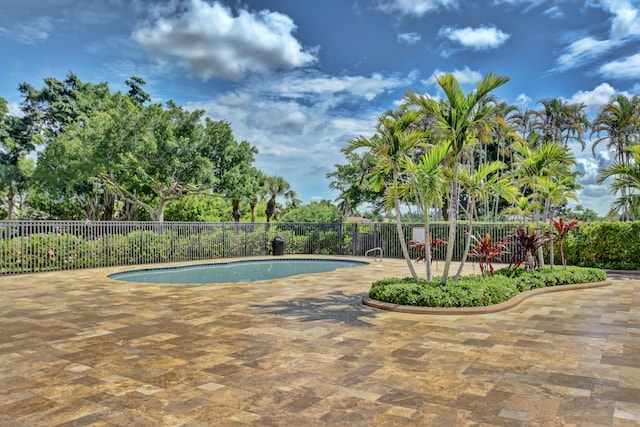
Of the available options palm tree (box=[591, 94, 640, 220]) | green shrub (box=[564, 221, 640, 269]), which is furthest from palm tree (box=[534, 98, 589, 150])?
green shrub (box=[564, 221, 640, 269])

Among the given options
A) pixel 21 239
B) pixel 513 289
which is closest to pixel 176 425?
pixel 513 289

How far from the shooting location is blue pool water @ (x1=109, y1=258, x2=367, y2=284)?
1376 centimetres

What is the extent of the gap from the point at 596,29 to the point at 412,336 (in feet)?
49.1

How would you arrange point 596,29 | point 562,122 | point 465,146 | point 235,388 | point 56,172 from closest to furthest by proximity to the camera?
point 235,388
point 465,146
point 596,29
point 56,172
point 562,122

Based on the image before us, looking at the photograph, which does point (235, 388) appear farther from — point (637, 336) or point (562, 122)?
point (562, 122)

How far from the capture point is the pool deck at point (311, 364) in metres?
3.42

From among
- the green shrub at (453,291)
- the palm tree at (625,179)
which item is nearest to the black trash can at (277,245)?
the green shrub at (453,291)

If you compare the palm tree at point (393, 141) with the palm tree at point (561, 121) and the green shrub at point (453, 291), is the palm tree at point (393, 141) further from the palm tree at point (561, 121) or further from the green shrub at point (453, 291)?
the palm tree at point (561, 121)

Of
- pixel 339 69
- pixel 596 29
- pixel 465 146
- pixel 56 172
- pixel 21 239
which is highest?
pixel 339 69

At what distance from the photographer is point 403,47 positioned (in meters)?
16.5

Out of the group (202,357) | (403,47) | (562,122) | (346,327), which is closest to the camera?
(202,357)

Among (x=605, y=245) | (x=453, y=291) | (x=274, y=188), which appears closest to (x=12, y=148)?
(x=274, y=188)

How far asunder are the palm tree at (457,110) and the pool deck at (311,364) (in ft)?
8.45

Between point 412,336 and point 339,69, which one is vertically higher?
point 339,69
